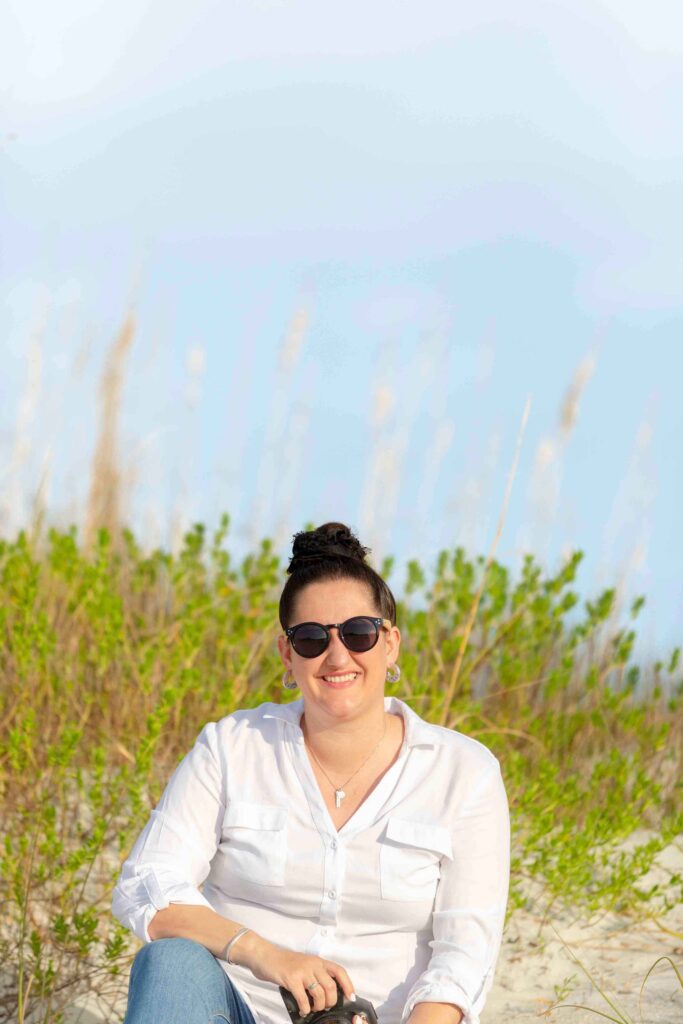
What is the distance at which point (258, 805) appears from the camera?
8.00 ft

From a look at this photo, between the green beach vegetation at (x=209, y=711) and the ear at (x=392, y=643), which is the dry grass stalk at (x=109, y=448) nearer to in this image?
the green beach vegetation at (x=209, y=711)

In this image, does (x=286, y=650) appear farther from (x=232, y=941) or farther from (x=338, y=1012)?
(x=338, y=1012)

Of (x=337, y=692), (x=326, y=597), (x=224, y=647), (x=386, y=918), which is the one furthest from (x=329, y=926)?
(x=224, y=647)

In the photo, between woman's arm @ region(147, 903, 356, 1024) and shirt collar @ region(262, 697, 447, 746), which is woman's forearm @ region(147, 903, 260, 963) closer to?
woman's arm @ region(147, 903, 356, 1024)

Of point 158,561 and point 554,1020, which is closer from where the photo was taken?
point 554,1020

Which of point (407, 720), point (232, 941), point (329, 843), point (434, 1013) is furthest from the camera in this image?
point (407, 720)

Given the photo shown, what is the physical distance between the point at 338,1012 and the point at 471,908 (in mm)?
324

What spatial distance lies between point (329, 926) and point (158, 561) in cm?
389

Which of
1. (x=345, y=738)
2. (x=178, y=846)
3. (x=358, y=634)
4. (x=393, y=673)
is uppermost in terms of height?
(x=358, y=634)

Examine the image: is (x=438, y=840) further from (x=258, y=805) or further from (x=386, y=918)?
(x=258, y=805)

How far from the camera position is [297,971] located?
2.21 m

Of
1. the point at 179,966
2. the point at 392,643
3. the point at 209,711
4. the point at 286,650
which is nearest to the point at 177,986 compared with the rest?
the point at 179,966

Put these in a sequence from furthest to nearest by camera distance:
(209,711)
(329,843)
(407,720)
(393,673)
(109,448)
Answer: (109,448) → (209,711) → (393,673) → (407,720) → (329,843)

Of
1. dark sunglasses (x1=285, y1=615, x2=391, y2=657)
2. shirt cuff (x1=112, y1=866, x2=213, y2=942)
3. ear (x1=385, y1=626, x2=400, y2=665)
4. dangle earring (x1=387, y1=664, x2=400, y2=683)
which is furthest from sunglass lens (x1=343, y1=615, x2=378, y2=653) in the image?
shirt cuff (x1=112, y1=866, x2=213, y2=942)
